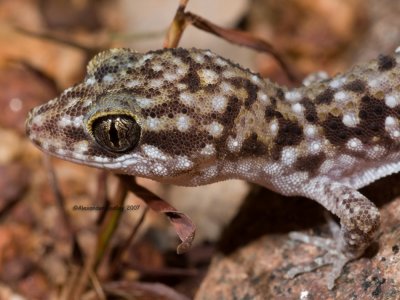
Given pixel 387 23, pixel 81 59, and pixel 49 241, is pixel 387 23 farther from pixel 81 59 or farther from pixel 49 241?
pixel 49 241

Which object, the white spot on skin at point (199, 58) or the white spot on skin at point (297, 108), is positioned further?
the white spot on skin at point (297, 108)

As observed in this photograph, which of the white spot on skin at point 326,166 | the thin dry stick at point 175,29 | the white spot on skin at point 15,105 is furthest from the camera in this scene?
the white spot on skin at point 15,105

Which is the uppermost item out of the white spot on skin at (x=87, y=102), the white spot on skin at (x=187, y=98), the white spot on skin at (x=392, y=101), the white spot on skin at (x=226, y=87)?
the white spot on skin at (x=226, y=87)

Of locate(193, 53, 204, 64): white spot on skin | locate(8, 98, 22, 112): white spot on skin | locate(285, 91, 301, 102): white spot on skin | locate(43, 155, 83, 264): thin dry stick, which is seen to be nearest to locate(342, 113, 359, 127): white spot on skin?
locate(285, 91, 301, 102): white spot on skin

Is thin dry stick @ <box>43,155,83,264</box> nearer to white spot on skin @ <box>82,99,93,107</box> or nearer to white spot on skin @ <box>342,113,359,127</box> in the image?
white spot on skin @ <box>82,99,93,107</box>

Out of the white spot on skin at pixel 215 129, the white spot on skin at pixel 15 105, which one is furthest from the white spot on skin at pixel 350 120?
the white spot on skin at pixel 15 105

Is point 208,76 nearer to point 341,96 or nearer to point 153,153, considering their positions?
point 153,153

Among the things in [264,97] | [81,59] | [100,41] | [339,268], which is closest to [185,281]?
[339,268]

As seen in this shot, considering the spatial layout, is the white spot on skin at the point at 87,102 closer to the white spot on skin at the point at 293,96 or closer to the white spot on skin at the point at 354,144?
the white spot on skin at the point at 293,96
